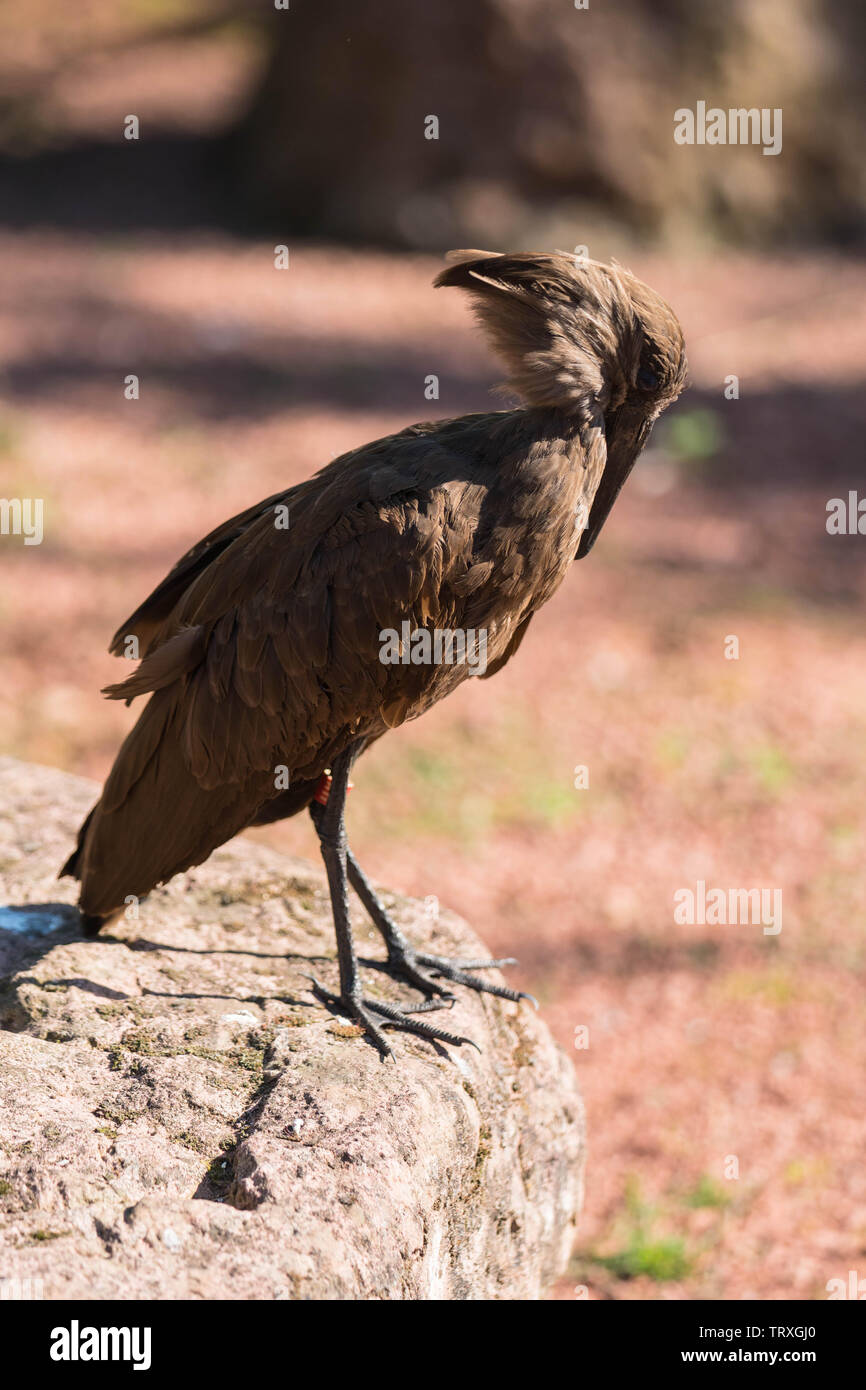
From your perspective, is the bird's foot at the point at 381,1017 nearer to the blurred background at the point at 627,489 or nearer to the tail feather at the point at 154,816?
the tail feather at the point at 154,816

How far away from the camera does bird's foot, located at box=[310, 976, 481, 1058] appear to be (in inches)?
142

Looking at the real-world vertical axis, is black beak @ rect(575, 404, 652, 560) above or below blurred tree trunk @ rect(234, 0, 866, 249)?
below

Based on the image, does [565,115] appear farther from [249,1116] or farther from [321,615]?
[249,1116]

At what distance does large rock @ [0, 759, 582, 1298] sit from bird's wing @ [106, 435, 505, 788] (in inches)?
26.1

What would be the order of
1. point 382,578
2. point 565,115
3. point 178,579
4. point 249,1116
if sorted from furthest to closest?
point 565,115 → point 178,579 → point 382,578 → point 249,1116

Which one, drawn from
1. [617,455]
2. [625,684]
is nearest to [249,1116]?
[617,455]

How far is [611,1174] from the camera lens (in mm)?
5195

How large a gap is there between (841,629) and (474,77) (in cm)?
709

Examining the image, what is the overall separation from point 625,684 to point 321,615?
4.69 metres

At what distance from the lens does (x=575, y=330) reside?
132 inches

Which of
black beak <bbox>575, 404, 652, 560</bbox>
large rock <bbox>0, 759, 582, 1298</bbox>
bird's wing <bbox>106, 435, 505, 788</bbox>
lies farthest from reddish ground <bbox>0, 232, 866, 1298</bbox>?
black beak <bbox>575, 404, 652, 560</bbox>

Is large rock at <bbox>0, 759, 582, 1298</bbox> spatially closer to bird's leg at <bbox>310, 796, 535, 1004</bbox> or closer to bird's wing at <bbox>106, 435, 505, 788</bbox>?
bird's leg at <bbox>310, 796, 535, 1004</bbox>

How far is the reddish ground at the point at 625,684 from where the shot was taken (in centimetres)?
536
